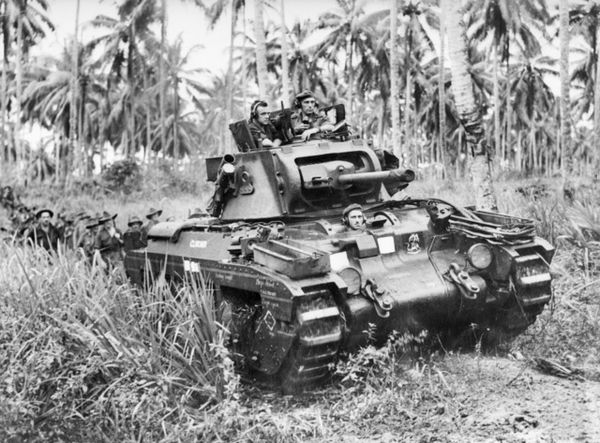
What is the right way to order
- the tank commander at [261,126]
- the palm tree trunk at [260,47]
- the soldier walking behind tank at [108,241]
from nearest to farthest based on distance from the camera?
the tank commander at [261,126] < the soldier walking behind tank at [108,241] < the palm tree trunk at [260,47]

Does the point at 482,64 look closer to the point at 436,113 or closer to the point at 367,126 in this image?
the point at 436,113

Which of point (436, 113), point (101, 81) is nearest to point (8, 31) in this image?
point (101, 81)

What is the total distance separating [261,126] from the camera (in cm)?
806

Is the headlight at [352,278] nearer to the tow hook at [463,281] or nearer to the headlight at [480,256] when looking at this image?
the tow hook at [463,281]

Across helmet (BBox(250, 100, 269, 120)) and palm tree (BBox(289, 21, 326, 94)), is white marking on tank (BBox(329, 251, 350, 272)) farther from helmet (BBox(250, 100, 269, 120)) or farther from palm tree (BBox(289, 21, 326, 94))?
palm tree (BBox(289, 21, 326, 94))

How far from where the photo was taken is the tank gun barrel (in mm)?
6828

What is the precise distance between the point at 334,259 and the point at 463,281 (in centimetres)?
123

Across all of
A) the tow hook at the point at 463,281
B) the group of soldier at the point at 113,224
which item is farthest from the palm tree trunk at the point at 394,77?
the tow hook at the point at 463,281

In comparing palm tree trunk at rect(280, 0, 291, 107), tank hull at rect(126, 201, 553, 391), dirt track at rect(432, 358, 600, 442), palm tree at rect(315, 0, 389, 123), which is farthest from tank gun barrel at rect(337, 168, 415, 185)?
palm tree at rect(315, 0, 389, 123)

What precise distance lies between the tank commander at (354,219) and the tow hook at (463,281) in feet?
2.95

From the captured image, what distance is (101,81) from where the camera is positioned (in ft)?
132

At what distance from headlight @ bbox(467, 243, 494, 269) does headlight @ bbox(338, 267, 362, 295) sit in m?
1.28

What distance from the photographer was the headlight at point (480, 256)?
21.5 feet

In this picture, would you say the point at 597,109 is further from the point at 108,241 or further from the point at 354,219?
the point at 354,219
